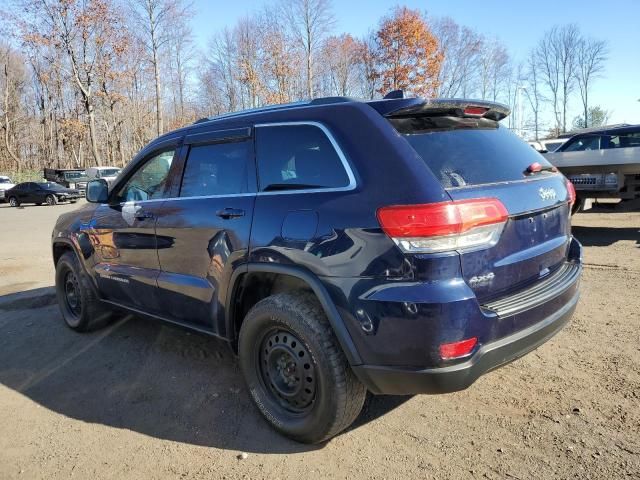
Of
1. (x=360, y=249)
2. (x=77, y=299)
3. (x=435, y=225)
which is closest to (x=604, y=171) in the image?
(x=435, y=225)

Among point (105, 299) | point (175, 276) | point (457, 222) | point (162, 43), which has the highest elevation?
point (162, 43)

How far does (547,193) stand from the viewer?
111 inches

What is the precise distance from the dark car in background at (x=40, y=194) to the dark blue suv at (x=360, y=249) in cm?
2691

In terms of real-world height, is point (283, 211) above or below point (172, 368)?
above

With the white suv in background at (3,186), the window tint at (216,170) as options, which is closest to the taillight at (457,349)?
the window tint at (216,170)

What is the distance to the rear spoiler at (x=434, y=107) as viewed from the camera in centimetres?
262

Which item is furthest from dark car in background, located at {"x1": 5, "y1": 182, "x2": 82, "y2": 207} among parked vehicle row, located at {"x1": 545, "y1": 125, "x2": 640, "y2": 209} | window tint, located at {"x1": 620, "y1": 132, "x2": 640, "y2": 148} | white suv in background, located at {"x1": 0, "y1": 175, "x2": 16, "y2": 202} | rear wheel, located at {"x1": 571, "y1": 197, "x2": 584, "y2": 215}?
window tint, located at {"x1": 620, "y1": 132, "x2": 640, "y2": 148}

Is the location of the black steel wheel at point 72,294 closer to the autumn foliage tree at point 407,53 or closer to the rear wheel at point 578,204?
the rear wheel at point 578,204

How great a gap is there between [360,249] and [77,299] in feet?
12.0

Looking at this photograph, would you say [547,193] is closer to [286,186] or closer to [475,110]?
[475,110]

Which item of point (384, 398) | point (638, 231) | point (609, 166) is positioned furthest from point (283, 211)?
point (638, 231)

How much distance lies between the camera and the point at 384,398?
3246 mm

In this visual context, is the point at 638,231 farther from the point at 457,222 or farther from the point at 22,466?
the point at 22,466

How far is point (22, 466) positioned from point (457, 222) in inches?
107
